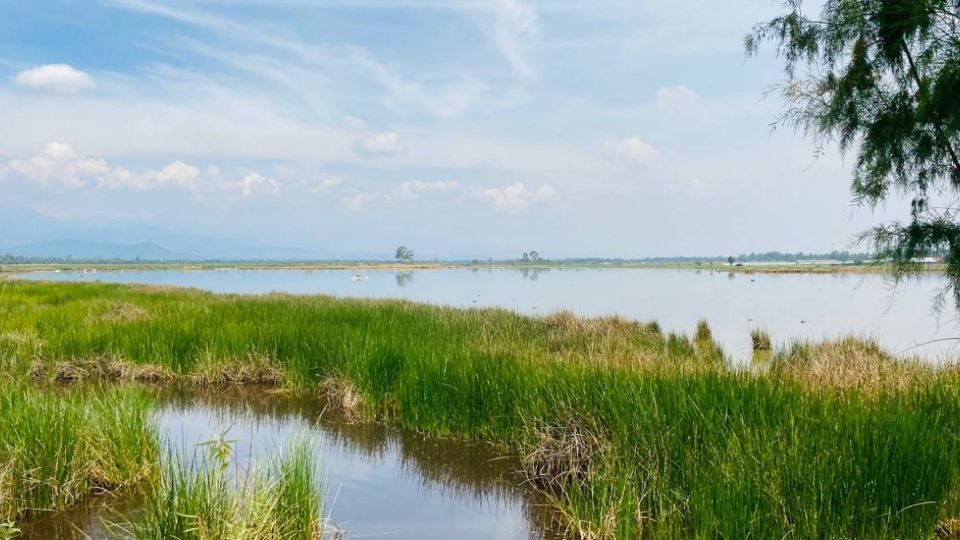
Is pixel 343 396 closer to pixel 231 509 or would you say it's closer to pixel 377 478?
pixel 377 478

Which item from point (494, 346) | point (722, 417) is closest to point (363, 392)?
point (494, 346)

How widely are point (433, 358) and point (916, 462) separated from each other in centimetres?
570

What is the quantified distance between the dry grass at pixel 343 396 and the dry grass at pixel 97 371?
10.5 ft

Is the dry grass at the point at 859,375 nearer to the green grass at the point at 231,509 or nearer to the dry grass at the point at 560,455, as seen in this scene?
the dry grass at the point at 560,455

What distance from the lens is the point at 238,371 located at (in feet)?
36.8

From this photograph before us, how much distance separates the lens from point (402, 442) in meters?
8.10

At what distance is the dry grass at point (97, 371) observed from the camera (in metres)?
11.1

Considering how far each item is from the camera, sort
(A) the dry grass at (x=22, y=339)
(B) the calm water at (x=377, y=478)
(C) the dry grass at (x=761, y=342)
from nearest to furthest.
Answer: (B) the calm water at (x=377, y=478), (A) the dry grass at (x=22, y=339), (C) the dry grass at (x=761, y=342)

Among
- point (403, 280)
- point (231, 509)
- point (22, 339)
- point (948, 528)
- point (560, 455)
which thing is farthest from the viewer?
point (403, 280)

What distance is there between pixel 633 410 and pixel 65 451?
509 cm

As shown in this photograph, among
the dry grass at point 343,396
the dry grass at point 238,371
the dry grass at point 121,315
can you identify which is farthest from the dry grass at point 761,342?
the dry grass at point 121,315

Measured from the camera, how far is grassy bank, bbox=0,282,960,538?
445 centimetres

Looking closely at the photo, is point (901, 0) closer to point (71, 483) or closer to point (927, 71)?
point (927, 71)

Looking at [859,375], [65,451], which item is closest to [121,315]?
[65,451]
